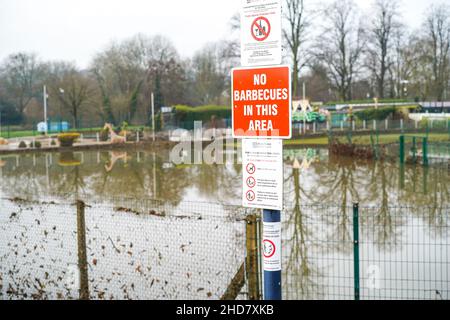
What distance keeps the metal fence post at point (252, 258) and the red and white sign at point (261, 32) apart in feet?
6.40

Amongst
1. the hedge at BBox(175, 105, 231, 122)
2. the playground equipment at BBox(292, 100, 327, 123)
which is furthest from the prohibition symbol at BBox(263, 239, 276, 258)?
the hedge at BBox(175, 105, 231, 122)

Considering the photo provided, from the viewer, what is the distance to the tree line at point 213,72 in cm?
4181

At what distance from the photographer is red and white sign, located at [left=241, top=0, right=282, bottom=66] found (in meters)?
3.74

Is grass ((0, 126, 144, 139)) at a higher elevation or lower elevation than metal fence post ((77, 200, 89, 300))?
higher

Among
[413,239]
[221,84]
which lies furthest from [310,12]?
[413,239]

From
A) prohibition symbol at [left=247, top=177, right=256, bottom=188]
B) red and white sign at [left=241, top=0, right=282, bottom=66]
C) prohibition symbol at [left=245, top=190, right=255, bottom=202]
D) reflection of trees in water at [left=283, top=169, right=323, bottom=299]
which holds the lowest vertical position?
reflection of trees in water at [left=283, top=169, right=323, bottom=299]

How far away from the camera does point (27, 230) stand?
7289 millimetres

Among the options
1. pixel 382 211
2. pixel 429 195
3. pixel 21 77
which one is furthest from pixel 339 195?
pixel 21 77

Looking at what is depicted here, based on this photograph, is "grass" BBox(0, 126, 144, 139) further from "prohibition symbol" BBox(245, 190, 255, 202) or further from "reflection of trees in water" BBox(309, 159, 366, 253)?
"prohibition symbol" BBox(245, 190, 255, 202)

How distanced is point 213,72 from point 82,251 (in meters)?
47.8

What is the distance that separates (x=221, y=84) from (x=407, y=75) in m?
16.3

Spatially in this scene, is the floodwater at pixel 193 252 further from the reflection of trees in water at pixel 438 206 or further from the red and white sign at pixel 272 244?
the red and white sign at pixel 272 244

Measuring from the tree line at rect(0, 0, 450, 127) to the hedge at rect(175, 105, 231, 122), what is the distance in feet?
13.2
